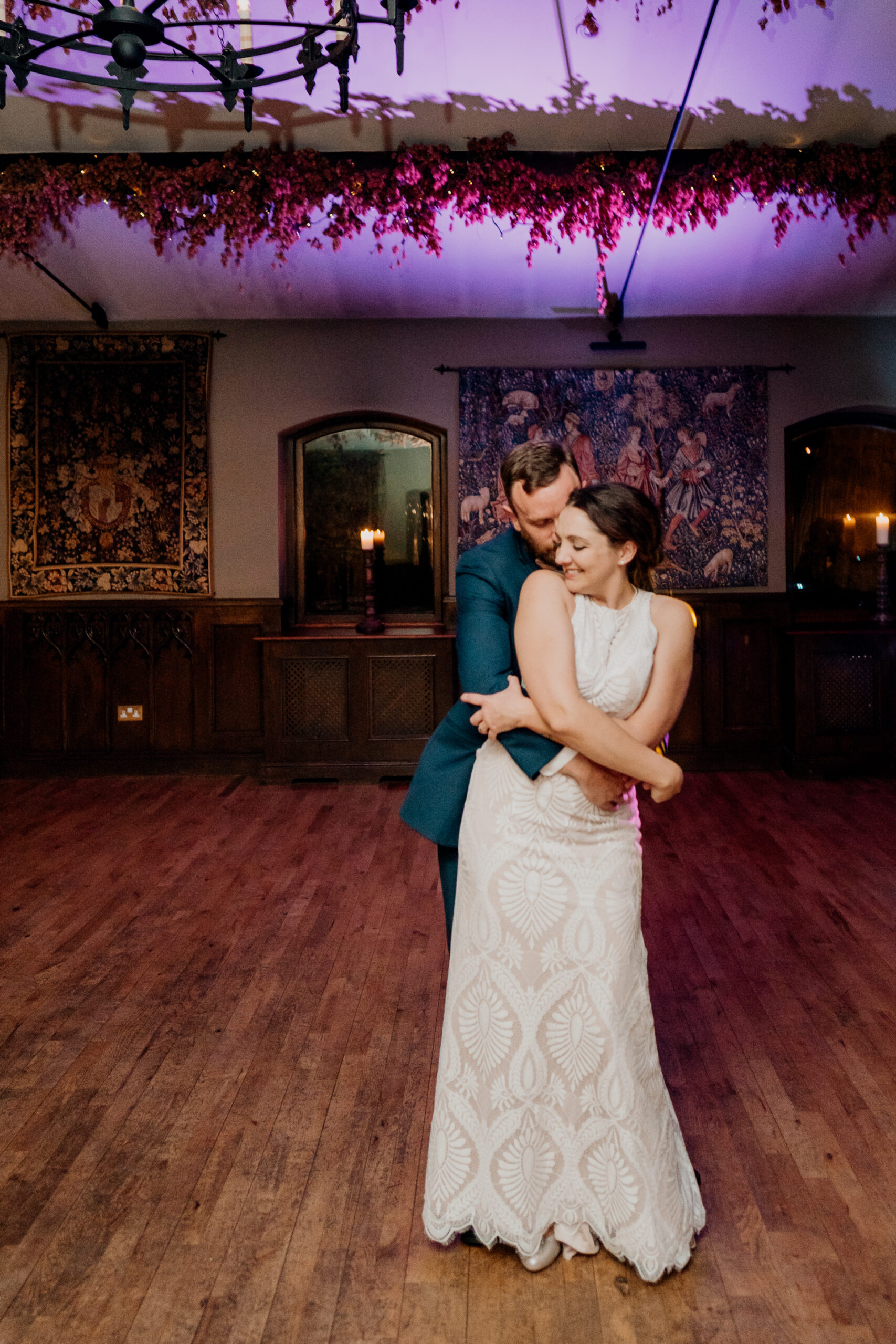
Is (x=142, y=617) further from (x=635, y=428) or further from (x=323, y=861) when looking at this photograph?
(x=635, y=428)

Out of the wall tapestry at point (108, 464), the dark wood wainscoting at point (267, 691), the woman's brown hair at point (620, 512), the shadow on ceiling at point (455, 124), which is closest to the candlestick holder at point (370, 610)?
the dark wood wainscoting at point (267, 691)

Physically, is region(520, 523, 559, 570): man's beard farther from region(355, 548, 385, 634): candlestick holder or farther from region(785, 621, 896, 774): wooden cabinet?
region(785, 621, 896, 774): wooden cabinet

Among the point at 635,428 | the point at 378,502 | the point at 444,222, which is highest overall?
the point at 444,222

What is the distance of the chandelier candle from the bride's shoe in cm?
475

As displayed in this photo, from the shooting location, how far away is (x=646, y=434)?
640cm

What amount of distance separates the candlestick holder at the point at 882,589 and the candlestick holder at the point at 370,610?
322 cm

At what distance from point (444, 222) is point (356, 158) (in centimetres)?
74

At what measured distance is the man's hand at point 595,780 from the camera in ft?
5.63

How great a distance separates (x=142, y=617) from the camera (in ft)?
21.1

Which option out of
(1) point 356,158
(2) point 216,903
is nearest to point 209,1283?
(2) point 216,903

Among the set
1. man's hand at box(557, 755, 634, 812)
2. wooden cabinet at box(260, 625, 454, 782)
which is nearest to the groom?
man's hand at box(557, 755, 634, 812)

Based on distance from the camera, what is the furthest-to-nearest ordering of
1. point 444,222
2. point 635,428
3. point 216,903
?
point 635,428 → point 444,222 → point 216,903

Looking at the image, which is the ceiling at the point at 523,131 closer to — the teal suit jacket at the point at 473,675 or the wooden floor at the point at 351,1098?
the teal suit jacket at the point at 473,675

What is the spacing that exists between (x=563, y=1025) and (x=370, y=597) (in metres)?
4.86
